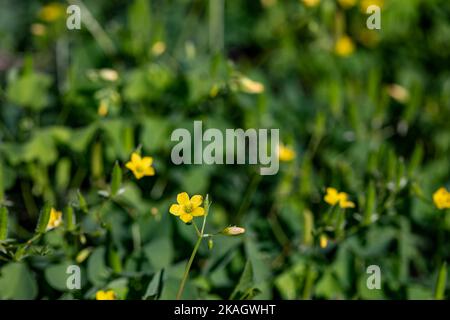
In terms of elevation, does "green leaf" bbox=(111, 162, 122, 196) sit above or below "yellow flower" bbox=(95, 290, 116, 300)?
above

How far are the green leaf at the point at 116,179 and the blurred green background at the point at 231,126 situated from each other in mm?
91

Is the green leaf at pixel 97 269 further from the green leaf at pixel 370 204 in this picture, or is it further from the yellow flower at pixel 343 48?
the yellow flower at pixel 343 48

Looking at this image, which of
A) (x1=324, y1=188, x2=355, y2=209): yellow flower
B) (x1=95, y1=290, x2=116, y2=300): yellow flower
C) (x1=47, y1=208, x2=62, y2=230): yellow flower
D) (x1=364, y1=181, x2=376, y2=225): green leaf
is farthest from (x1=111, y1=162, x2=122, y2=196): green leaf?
(x1=364, y1=181, x2=376, y2=225): green leaf

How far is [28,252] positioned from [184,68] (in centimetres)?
98

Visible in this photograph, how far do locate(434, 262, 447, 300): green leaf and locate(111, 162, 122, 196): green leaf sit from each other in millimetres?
900

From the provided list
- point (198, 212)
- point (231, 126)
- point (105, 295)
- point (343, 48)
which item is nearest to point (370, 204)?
point (198, 212)

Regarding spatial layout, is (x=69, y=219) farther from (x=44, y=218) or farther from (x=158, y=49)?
(x=158, y=49)

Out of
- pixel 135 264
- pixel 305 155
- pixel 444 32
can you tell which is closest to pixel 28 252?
pixel 135 264

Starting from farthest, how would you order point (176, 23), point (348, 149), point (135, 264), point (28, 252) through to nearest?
point (176, 23), point (348, 149), point (135, 264), point (28, 252)

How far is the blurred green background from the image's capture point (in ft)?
5.50

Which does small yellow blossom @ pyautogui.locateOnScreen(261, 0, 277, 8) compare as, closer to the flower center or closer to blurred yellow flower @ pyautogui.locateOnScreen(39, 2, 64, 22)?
blurred yellow flower @ pyautogui.locateOnScreen(39, 2, 64, 22)

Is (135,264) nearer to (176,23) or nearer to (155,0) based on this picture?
(176,23)

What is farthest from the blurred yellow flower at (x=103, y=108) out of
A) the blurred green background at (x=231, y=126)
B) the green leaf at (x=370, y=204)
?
the green leaf at (x=370, y=204)

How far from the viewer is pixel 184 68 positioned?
7.16ft
